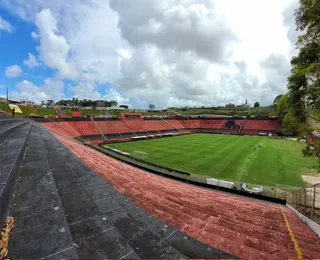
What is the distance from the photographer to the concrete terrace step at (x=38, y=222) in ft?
6.29

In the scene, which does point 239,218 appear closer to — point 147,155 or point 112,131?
point 147,155

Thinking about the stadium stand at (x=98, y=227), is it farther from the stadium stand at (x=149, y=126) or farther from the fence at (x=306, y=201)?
the stadium stand at (x=149, y=126)

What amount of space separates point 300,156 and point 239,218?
79.1 feet

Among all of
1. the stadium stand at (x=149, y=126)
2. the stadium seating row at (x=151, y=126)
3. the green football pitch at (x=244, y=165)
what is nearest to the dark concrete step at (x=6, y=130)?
the green football pitch at (x=244, y=165)

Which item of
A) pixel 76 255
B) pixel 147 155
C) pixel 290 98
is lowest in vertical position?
pixel 147 155

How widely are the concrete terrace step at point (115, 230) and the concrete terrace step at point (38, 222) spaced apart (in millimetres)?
118

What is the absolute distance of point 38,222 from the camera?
7.88 ft

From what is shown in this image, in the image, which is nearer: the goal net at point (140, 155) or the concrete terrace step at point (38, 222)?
the concrete terrace step at point (38, 222)

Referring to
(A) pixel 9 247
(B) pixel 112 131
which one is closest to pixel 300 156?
(A) pixel 9 247

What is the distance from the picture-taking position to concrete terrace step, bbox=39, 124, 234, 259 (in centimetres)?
212

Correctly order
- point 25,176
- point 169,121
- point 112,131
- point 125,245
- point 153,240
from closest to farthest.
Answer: point 125,245 → point 153,240 → point 25,176 → point 112,131 → point 169,121

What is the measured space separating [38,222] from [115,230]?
0.99 meters

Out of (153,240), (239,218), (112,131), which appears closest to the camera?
(153,240)

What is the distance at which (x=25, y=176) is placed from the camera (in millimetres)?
3816
